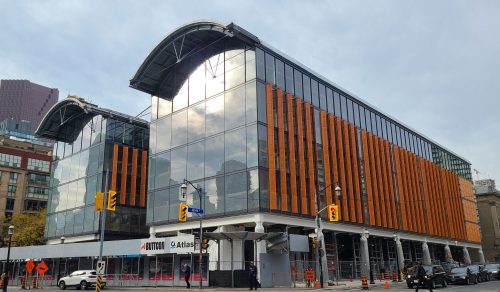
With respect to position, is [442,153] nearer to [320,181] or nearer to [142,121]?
A: [320,181]

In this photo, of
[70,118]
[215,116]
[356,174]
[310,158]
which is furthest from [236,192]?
[70,118]

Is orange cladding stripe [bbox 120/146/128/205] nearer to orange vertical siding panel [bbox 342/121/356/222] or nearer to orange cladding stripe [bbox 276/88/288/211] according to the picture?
orange cladding stripe [bbox 276/88/288/211]

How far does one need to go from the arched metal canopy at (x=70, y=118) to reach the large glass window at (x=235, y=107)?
68.2ft

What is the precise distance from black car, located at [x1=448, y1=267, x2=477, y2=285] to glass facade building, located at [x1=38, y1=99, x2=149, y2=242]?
35652 millimetres

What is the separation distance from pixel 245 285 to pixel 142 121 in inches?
1280

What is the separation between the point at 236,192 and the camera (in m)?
39.1

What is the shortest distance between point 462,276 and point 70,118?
1997 inches

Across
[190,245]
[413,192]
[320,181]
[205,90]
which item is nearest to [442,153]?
[413,192]

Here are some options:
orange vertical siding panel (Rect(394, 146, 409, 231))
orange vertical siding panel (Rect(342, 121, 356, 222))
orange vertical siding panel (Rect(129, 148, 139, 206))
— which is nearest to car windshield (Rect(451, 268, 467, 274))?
orange vertical siding panel (Rect(342, 121, 356, 222))

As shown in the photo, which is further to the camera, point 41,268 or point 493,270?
point 493,270

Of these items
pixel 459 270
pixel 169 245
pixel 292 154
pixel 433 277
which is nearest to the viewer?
pixel 433 277

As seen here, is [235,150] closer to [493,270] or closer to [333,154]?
[333,154]

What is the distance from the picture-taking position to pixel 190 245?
3653cm

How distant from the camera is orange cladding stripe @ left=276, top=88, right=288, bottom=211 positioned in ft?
129
